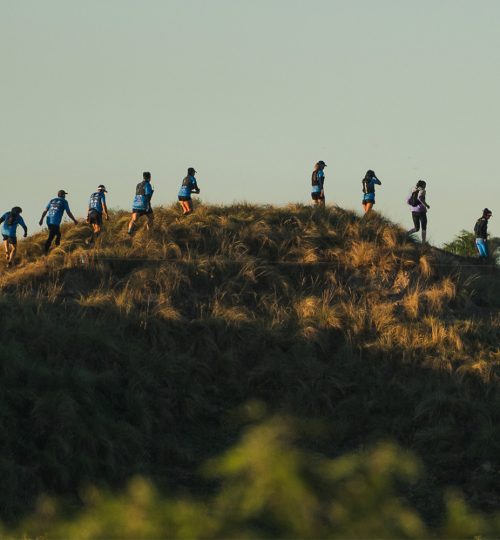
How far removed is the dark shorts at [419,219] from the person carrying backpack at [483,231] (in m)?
1.33

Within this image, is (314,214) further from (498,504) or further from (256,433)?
(256,433)

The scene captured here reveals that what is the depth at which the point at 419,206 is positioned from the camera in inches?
1157

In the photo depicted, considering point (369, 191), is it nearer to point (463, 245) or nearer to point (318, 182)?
point (318, 182)

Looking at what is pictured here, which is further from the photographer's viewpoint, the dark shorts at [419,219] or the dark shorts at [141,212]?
the dark shorts at [419,219]

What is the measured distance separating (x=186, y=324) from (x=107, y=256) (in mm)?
4067

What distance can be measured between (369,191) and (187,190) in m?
5.05

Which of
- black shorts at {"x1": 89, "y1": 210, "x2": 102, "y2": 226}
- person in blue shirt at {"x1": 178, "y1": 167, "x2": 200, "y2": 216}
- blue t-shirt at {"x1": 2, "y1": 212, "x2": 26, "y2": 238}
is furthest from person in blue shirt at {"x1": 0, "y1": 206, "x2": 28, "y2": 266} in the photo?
person in blue shirt at {"x1": 178, "y1": 167, "x2": 200, "y2": 216}

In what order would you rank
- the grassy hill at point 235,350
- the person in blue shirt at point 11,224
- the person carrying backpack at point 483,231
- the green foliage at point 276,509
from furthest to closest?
1. the person carrying backpack at point 483,231
2. the person in blue shirt at point 11,224
3. the grassy hill at point 235,350
4. the green foliage at point 276,509

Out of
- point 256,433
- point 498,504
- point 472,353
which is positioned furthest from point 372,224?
point 256,433

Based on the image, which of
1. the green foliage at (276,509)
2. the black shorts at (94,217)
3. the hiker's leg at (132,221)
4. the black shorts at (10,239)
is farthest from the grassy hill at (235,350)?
the green foliage at (276,509)

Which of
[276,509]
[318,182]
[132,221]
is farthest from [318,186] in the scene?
[276,509]

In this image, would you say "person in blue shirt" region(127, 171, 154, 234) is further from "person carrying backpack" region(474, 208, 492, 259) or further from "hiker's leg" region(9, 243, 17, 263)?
"person carrying backpack" region(474, 208, 492, 259)

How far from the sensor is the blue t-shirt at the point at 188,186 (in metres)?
29.8

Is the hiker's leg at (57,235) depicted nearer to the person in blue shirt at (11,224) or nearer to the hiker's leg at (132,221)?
the person in blue shirt at (11,224)
